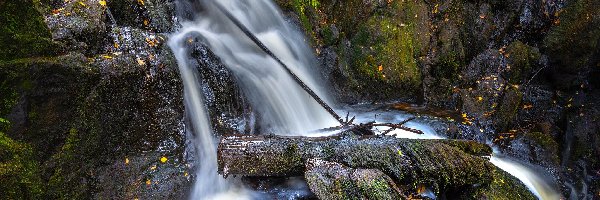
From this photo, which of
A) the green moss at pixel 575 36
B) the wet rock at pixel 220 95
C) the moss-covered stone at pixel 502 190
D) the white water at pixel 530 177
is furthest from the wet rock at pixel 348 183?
the green moss at pixel 575 36

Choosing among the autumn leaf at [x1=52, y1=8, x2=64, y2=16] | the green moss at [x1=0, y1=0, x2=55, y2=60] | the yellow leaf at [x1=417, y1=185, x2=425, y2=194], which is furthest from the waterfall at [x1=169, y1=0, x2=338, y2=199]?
the yellow leaf at [x1=417, y1=185, x2=425, y2=194]

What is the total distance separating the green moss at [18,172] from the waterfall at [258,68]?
1.70 meters

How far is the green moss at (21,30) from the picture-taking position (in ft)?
10.2

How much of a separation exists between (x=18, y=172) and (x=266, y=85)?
345cm

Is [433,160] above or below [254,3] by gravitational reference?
below

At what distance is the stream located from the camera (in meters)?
4.93

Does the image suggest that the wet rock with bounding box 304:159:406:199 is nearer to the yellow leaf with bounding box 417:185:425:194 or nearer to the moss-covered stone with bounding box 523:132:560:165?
the yellow leaf with bounding box 417:185:425:194

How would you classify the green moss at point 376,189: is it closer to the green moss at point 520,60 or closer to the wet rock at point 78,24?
the wet rock at point 78,24

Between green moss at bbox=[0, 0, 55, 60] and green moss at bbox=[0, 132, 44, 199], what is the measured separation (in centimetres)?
72

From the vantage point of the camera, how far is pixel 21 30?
10.6 feet

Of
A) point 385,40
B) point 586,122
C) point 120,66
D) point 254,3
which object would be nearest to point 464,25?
point 385,40

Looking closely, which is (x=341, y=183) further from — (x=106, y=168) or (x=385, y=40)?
(x=385, y=40)

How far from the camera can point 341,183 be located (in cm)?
333

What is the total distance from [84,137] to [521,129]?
22.2 ft
